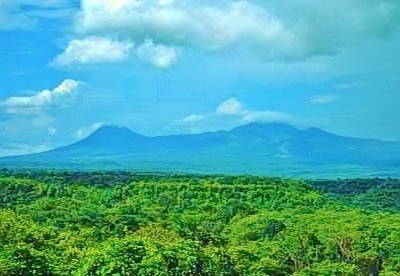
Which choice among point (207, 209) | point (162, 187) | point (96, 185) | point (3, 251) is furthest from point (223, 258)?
point (96, 185)

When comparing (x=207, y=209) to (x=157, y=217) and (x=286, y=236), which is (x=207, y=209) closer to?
(x=157, y=217)

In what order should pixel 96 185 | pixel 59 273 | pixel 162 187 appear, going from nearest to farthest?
1. pixel 59 273
2. pixel 162 187
3. pixel 96 185

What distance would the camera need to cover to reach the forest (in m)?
21.0

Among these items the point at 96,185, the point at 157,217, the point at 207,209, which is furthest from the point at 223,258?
the point at 96,185

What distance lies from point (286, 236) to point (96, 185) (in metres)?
50.4

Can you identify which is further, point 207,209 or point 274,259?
point 207,209

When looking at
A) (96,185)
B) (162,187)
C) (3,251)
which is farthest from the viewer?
(96,185)

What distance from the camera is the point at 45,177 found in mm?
94500

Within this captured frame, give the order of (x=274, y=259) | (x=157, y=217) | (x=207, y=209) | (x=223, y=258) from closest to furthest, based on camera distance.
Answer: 1. (x=223, y=258)
2. (x=274, y=259)
3. (x=157, y=217)
4. (x=207, y=209)

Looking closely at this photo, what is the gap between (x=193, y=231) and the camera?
34719 mm

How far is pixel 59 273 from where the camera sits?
21.2 meters

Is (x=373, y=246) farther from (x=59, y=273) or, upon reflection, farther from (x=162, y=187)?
(x=162, y=187)

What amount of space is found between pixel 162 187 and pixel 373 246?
4153 centimetres

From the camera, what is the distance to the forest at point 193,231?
21.0 metres
